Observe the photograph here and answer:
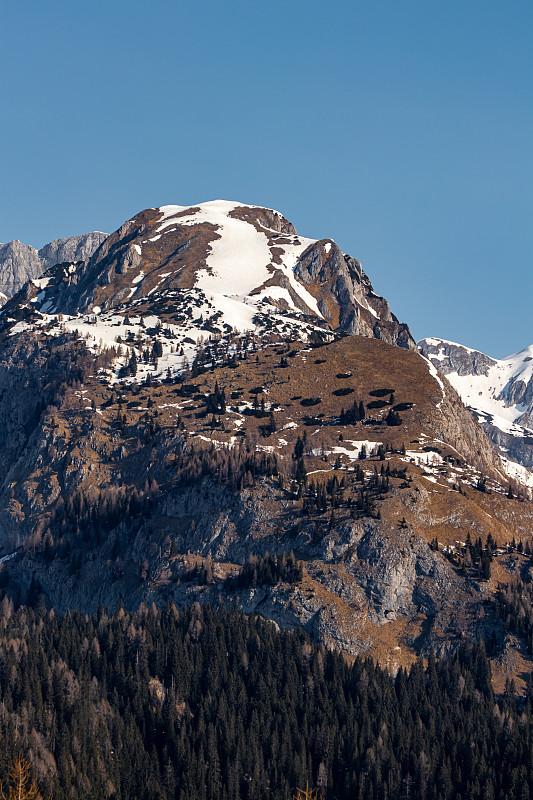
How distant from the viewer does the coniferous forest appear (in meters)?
166

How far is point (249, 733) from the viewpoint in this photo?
179m

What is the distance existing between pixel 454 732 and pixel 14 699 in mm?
84088

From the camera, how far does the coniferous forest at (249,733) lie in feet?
545

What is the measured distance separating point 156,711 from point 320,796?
119 ft

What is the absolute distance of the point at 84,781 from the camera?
15800cm

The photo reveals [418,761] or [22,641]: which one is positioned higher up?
[22,641]

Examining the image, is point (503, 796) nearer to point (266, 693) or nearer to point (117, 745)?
A: point (266, 693)

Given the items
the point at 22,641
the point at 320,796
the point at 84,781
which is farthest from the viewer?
the point at 22,641

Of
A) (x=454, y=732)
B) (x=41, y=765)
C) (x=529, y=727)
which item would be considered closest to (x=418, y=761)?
(x=454, y=732)

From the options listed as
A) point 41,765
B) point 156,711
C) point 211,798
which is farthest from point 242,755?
point 41,765

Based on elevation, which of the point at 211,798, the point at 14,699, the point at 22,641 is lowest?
the point at 211,798

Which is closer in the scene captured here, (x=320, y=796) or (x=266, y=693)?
(x=320, y=796)

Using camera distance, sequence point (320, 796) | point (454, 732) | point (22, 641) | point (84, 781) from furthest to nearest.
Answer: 1. point (22, 641)
2. point (454, 732)
3. point (320, 796)
4. point (84, 781)

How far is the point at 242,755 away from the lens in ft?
565
